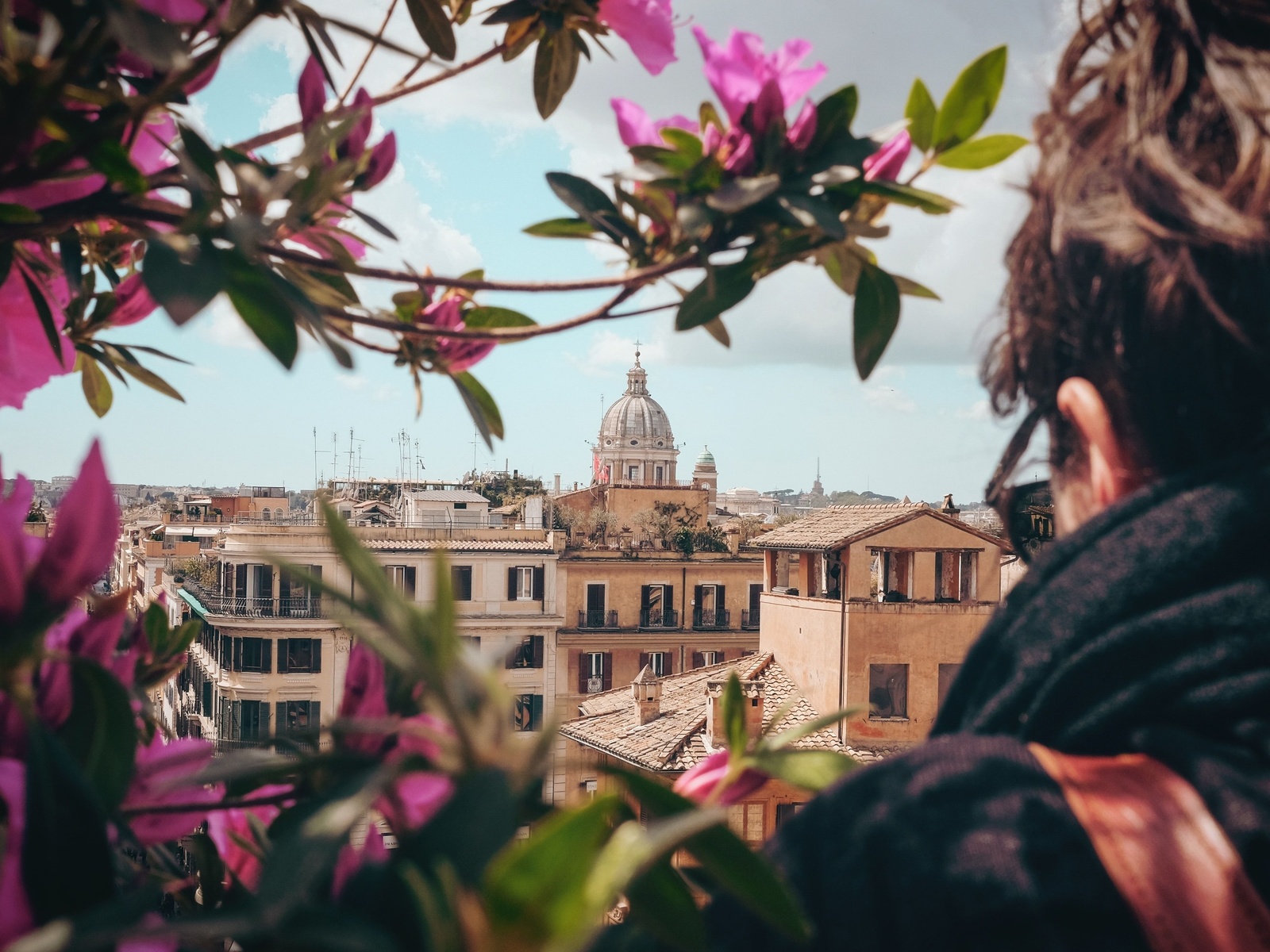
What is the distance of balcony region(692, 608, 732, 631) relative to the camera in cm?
1702

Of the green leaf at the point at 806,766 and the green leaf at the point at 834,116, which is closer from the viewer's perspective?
the green leaf at the point at 806,766

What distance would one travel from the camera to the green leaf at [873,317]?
696 millimetres

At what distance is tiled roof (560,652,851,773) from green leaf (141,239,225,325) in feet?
24.5

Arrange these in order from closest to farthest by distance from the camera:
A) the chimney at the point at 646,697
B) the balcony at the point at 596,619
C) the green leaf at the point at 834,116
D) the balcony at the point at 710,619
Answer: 1. the green leaf at the point at 834,116
2. the chimney at the point at 646,697
3. the balcony at the point at 596,619
4. the balcony at the point at 710,619

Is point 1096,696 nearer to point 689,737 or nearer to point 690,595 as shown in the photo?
point 689,737

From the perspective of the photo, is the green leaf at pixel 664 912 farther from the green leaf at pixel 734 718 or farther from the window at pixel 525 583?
the window at pixel 525 583

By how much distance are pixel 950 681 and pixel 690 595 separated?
54.5ft

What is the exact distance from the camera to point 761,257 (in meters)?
0.67

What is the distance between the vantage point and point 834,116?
2.12 feet

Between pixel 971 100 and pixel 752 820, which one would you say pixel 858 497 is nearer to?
pixel 752 820

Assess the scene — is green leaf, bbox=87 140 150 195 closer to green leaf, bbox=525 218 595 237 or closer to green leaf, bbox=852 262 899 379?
green leaf, bbox=525 218 595 237

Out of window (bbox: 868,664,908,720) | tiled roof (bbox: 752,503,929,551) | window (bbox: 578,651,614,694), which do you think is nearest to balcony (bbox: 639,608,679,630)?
window (bbox: 578,651,614,694)

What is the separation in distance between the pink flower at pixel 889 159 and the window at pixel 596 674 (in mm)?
16107

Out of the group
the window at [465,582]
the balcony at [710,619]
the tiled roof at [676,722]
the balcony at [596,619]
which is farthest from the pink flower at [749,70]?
the balcony at [710,619]
